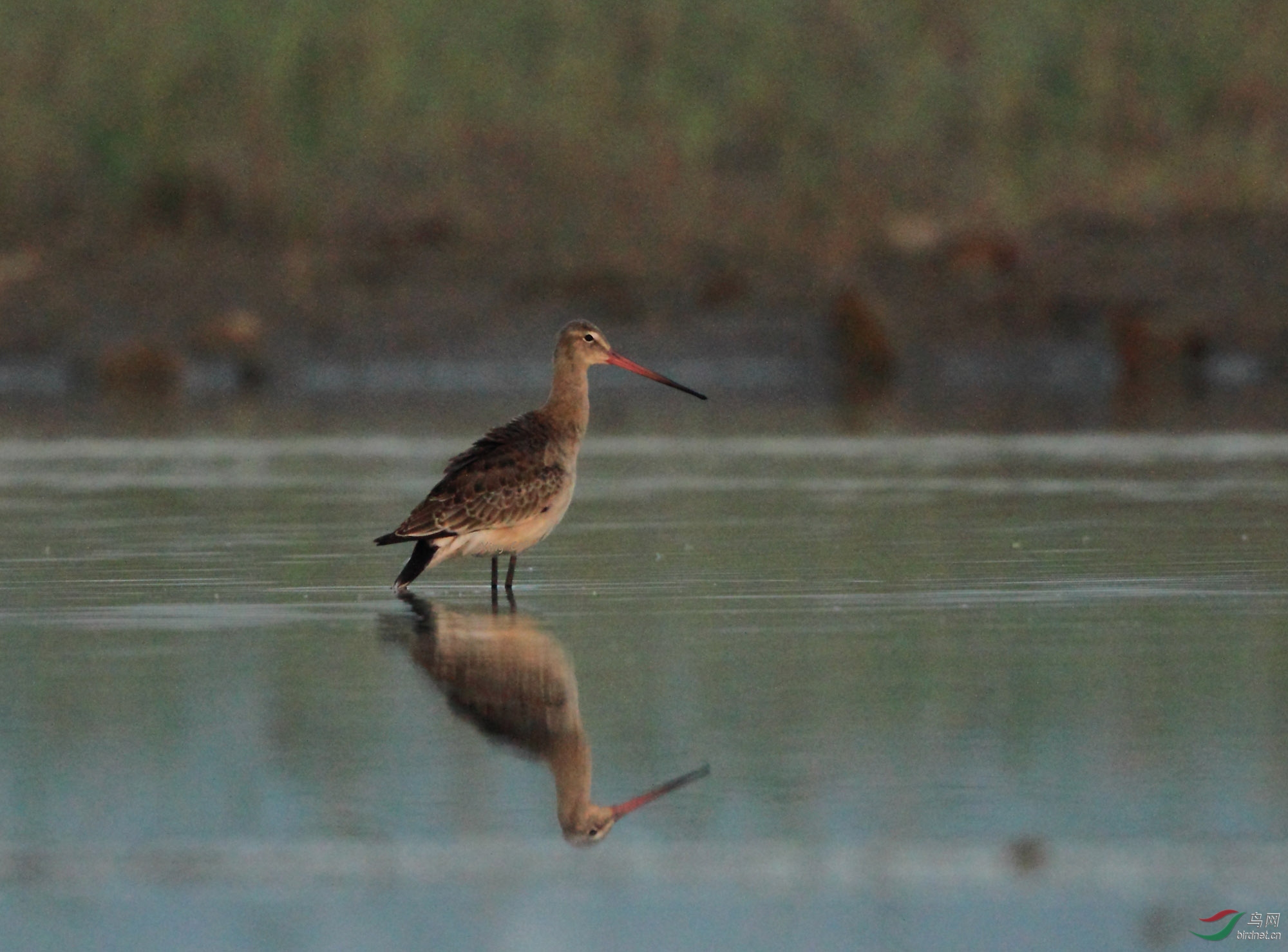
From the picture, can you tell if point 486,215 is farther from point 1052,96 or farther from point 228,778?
point 228,778

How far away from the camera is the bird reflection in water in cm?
680

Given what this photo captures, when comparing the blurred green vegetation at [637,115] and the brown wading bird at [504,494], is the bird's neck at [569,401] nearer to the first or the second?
the brown wading bird at [504,494]

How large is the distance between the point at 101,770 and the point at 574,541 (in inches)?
271

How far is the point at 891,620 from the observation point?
10234 mm

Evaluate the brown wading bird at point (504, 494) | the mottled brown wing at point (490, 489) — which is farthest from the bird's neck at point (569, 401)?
the mottled brown wing at point (490, 489)

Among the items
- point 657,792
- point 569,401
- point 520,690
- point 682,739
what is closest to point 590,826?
point 657,792

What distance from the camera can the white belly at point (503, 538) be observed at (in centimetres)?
1159

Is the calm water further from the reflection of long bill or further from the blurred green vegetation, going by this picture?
the blurred green vegetation

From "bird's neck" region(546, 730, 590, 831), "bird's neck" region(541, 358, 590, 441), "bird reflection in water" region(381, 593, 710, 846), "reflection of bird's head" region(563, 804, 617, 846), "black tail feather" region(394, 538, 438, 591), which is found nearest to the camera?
"reflection of bird's head" region(563, 804, 617, 846)

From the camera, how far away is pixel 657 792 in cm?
693

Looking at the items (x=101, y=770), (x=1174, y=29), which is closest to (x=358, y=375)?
(x=1174, y=29)

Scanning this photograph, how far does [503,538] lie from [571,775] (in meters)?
4.62

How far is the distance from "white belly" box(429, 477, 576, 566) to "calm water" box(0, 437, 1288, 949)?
207 millimetres
